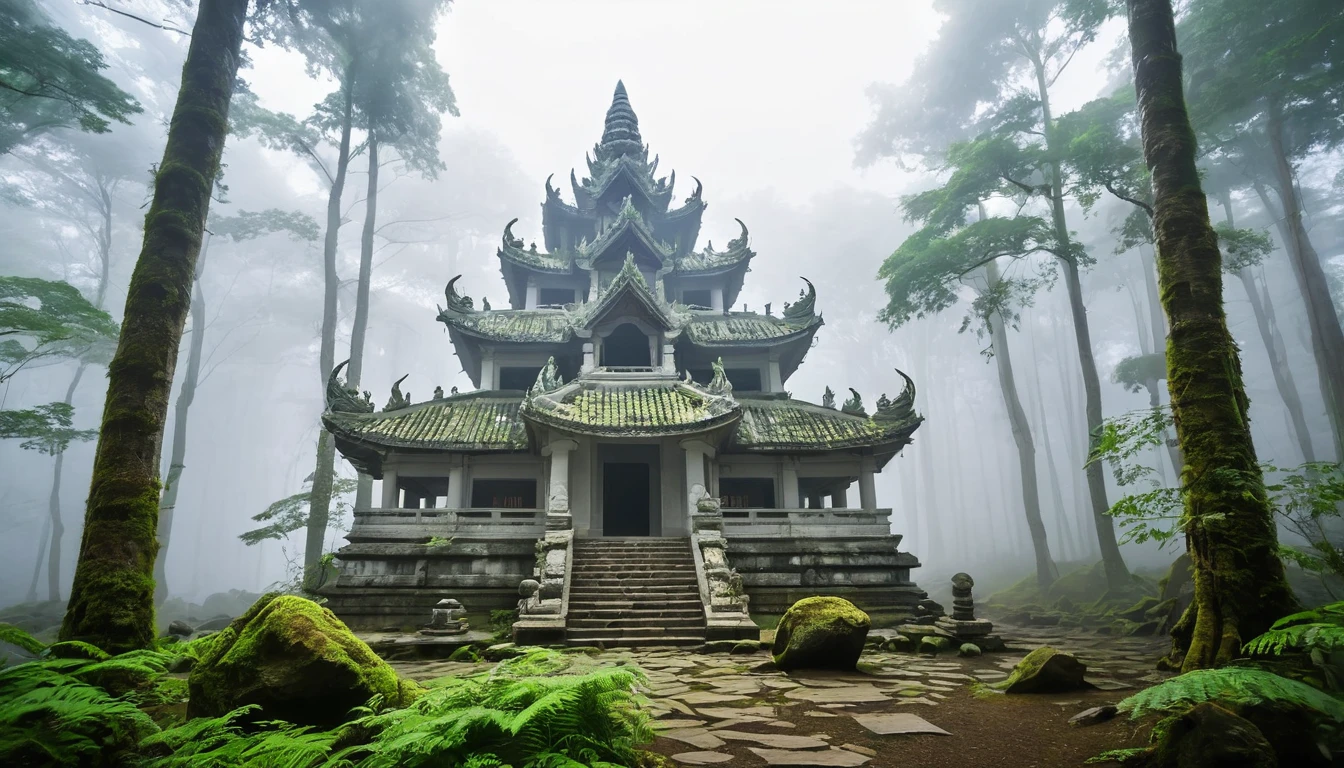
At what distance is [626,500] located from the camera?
60.9ft

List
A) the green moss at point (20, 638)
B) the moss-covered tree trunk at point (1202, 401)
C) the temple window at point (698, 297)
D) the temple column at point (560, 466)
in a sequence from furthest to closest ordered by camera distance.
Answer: the temple window at point (698, 297) < the temple column at point (560, 466) < the moss-covered tree trunk at point (1202, 401) < the green moss at point (20, 638)

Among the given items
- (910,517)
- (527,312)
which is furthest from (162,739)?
(910,517)

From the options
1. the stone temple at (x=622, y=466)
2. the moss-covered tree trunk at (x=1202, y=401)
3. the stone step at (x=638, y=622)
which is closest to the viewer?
the moss-covered tree trunk at (x=1202, y=401)

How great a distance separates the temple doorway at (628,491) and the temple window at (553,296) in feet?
28.3

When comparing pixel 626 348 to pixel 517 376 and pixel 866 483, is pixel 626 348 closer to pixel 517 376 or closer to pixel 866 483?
pixel 517 376

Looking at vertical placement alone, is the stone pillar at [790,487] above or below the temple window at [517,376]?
below

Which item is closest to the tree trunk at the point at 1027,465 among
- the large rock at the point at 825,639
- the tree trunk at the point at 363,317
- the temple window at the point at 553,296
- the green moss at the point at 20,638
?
the temple window at the point at 553,296

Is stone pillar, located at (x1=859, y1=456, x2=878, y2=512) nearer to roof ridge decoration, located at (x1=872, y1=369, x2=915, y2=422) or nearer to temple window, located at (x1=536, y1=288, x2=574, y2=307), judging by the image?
roof ridge decoration, located at (x1=872, y1=369, x2=915, y2=422)

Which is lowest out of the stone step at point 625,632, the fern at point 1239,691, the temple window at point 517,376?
the stone step at point 625,632

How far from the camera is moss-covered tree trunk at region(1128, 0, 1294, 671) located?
5.45 metres

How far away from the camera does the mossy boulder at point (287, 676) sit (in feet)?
13.3

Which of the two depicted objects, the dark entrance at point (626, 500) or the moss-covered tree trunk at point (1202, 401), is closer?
the moss-covered tree trunk at point (1202, 401)

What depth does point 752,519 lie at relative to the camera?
1523 centimetres

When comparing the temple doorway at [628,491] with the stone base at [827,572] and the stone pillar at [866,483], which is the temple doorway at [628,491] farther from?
the stone pillar at [866,483]
